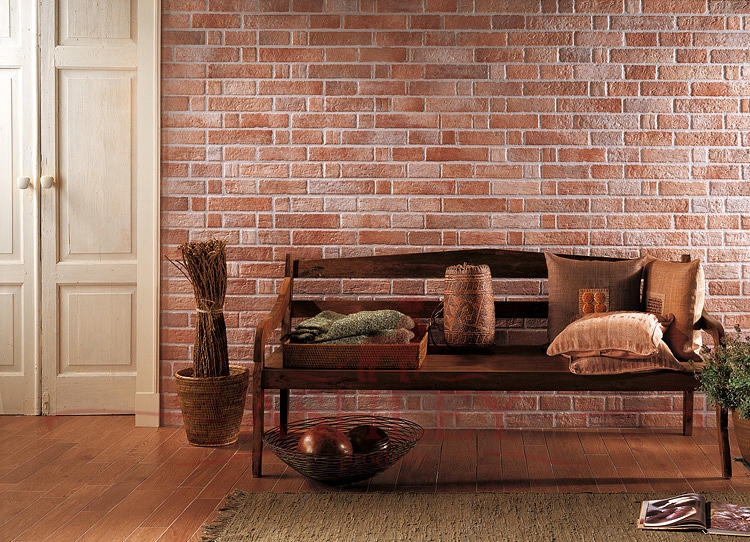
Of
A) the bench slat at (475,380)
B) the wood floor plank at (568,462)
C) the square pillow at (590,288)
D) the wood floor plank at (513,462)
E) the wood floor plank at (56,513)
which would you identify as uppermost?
the square pillow at (590,288)

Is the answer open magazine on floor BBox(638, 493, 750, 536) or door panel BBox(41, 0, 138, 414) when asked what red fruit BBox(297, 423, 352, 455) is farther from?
door panel BBox(41, 0, 138, 414)

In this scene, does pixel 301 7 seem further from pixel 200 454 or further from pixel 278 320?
pixel 200 454

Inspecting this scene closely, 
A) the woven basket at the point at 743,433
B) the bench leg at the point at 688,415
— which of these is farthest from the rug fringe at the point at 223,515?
the bench leg at the point at 688,415

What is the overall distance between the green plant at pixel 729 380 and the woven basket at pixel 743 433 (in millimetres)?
115

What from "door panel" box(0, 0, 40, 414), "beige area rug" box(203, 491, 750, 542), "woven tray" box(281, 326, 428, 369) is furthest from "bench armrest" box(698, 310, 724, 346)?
"door panel" box(0, 0, 40, 414)

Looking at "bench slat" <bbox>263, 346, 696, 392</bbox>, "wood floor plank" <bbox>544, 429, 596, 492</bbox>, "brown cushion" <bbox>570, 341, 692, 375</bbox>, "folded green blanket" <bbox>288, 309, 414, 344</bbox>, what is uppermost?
"folded green blanket" <bbox>288, 309, 414, 344</bbox>

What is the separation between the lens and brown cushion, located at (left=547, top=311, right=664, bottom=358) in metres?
3.01

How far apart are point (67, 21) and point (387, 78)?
164 cm

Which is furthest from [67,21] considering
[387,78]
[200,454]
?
[200,454]

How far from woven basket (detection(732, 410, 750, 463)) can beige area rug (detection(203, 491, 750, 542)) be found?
0.98ft

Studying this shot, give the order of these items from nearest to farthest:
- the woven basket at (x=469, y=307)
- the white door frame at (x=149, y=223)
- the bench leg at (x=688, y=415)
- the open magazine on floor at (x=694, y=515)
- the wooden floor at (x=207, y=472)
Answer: the open magazine on floor at (x=694, y=515), the wooden floor at (x=207, y=472), the woven basket at (x=469, y=307), the bench leg at (x=688, y=415), the white door frame at (x=149, y=223)

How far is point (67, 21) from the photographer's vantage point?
4.01 meters

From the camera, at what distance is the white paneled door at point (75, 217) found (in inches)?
158

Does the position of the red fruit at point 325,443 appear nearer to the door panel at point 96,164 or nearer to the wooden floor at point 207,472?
the wooden floor at point 207,472
